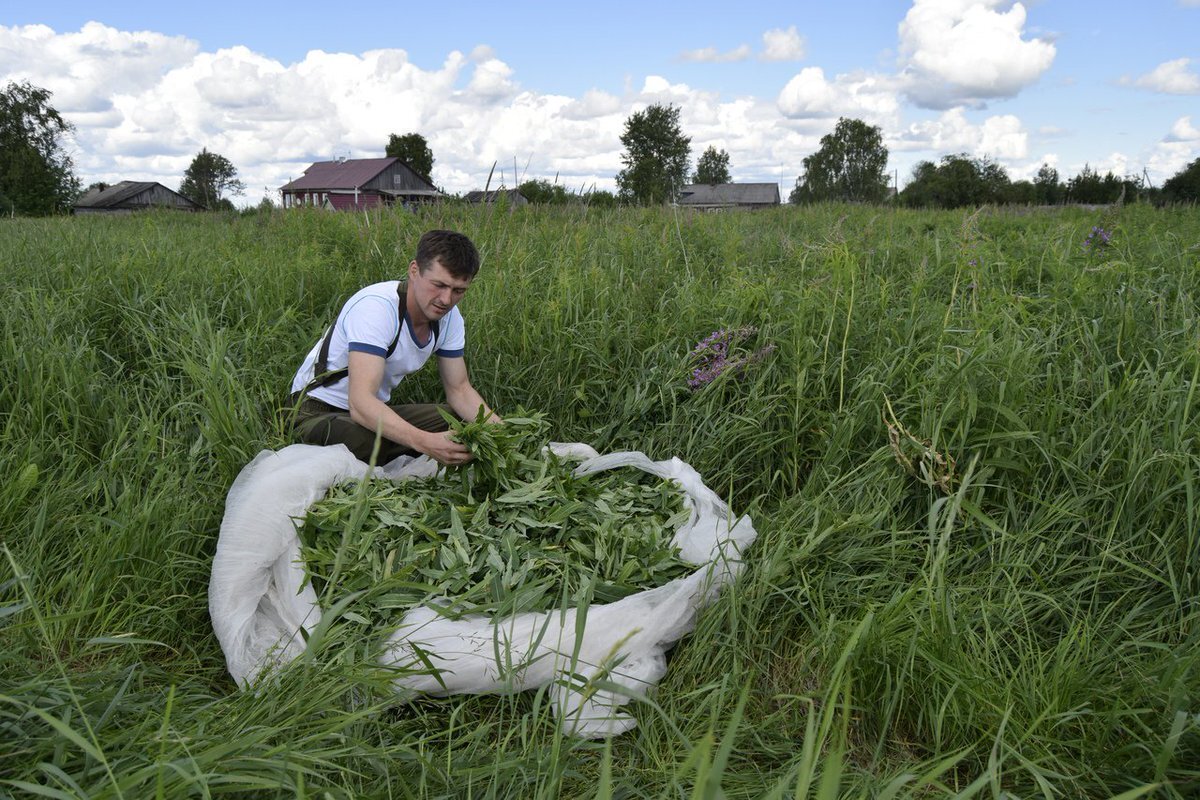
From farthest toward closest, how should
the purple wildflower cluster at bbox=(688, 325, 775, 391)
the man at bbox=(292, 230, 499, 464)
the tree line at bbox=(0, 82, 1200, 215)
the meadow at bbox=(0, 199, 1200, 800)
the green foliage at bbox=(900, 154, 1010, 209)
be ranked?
the green foliage at bbox=(900, 154, 1010, 209) → the tree line at bbox=(0, 82, 1200, 215) → the purple wildflower cluster at bbox=(688, 325, 775, 391) → the man at bbox=(292, 230, 499, 464) → the meadow at bbox=(0, 199, 1200, 800)

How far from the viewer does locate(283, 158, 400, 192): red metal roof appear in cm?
5100

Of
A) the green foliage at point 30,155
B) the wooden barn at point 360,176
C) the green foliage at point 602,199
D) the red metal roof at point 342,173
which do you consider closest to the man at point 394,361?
the green foliage at point 602,199

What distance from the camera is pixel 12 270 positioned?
13.1ft

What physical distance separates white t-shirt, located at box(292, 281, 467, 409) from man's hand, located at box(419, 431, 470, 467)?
43 centimetres

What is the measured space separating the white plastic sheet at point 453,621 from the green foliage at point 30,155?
30.9m

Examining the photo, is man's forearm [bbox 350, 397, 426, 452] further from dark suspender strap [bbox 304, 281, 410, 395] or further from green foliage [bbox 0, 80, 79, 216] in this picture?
green foliage [bbox 0, 80, 79, 216]

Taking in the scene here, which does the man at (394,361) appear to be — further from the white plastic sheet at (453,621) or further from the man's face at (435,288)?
the white plastic sheet at (453,621)

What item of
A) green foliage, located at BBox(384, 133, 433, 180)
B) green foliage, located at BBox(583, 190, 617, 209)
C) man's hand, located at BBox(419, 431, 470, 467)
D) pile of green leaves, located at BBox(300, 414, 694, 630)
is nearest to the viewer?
pile of green leaves, located at BBox(300, 414, 694, 630)

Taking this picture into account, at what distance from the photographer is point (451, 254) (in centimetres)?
265

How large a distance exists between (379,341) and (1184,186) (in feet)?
46.0

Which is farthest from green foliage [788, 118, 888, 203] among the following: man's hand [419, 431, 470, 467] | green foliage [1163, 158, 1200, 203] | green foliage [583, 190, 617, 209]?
man's hand [419, 431, 470, 467]

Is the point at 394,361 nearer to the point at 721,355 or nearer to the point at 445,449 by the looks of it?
the point at 445,449

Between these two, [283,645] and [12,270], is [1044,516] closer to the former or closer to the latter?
[283,645]

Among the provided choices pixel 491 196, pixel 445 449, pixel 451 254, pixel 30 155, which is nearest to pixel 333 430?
pixel 445 449
